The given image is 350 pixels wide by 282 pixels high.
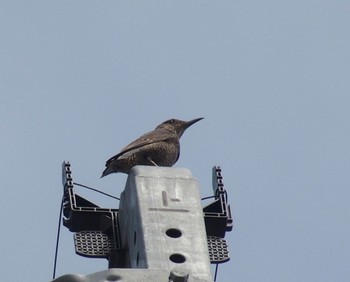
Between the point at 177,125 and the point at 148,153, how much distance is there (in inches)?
110

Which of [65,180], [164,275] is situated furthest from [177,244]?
[65,180]

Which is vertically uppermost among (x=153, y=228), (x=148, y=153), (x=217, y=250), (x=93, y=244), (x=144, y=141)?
(x=144, y=141)

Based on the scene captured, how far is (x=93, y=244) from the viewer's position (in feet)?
31.8

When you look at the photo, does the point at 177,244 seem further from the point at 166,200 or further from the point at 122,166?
the point at 122,166

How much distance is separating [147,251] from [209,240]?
1614mm

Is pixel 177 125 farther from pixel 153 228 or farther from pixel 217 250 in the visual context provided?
pixel 153 228

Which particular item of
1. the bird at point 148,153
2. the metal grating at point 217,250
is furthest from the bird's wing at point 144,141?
the metal grating at point 217,250

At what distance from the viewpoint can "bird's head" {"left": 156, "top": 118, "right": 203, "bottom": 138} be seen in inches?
647

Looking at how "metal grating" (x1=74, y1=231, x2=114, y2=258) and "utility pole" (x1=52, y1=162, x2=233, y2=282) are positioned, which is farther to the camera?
"metal grating" (x1=74, y1=231, x2=114, y2=258)

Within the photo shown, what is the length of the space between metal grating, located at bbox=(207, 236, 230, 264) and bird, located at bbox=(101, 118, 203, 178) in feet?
12.5

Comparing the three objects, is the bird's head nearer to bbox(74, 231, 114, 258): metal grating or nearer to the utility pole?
the utility pole

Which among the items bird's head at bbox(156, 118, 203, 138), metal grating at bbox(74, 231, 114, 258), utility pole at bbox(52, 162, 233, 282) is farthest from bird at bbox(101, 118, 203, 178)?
metal grating at bbox(74, 231, 114, 258)

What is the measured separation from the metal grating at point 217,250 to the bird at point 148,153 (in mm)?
3821

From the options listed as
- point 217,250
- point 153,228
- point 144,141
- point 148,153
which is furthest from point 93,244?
point 144,141
